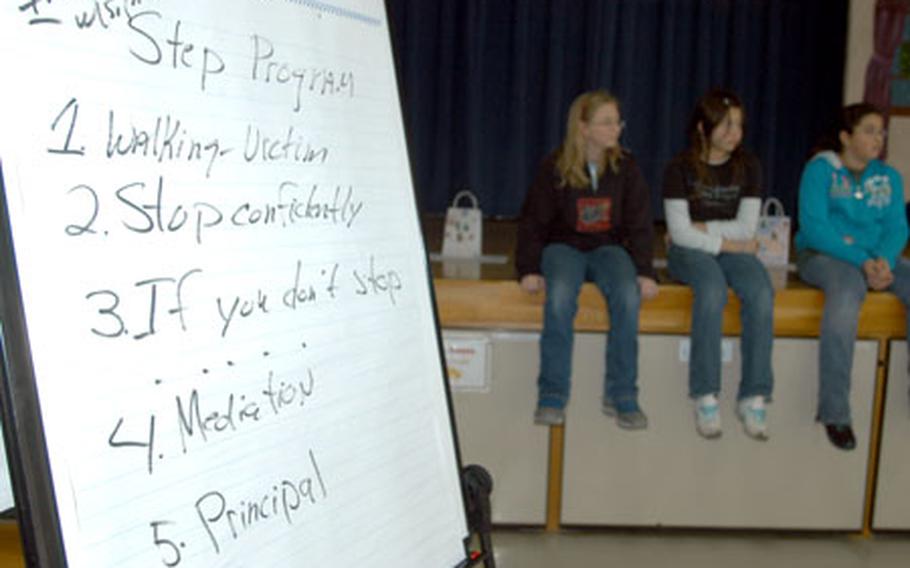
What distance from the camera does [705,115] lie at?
2.72 metres

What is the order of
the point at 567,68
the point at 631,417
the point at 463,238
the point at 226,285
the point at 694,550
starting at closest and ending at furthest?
the point at 226,285 → the point at 631,417 → the point at 694,550 → the point at 463,238 → the point at 567,68

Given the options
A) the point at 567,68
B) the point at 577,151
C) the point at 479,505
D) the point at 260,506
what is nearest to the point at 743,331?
the point at 577,151

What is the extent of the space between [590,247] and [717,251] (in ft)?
1.15

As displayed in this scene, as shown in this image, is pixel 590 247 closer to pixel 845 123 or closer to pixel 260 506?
pixel 845 123

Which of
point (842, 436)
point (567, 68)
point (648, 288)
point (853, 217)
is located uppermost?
point (567, 68)

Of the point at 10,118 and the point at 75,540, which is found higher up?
the point at 10,118

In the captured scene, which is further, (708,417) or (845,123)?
(845,123)

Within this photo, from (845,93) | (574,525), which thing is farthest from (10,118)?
(845,93)

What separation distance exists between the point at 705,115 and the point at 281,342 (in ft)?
7.09

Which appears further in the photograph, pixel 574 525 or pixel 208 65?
pixel 574 525

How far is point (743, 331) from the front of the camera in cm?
255

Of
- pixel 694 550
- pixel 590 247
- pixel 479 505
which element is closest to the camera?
pixel 479 505

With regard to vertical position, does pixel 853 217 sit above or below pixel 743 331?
above

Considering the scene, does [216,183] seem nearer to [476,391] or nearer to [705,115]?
[476,391]
